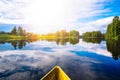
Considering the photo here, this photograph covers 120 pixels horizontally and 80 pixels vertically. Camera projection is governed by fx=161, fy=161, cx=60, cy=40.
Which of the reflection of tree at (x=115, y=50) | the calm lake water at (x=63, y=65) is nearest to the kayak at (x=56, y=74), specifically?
the calm lake water at (x=63, y=65)

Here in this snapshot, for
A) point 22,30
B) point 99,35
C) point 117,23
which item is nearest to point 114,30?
point 117,23

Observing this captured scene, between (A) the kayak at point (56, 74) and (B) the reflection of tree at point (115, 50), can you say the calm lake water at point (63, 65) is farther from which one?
(A) the kayak at point (56, 74)

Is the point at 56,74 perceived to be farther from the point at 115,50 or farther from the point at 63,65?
the point at 115,50

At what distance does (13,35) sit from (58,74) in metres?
127

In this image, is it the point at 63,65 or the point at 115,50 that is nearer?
the point at 63,65

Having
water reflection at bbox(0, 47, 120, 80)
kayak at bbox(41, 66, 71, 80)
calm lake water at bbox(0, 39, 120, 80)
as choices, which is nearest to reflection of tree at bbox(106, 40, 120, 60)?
calm lake water at bbox(0, 39, 120, 80)

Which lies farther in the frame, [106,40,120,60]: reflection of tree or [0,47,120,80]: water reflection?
[106,40,120,60]: reflection of tree

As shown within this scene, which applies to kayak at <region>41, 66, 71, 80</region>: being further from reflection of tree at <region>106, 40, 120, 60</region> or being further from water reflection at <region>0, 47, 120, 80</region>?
reflection of tree at <region>106, 40, 120, 60</region>

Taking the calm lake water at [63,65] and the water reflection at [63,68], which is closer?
the water reflection at [63,68]

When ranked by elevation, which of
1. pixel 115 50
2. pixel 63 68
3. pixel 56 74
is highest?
pixel 56 74

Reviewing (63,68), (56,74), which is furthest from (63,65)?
(56,74)

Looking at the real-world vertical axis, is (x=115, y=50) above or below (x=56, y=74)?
below

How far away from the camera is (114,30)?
3467 inches

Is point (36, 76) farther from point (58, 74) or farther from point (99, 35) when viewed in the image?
point (99, 35)
